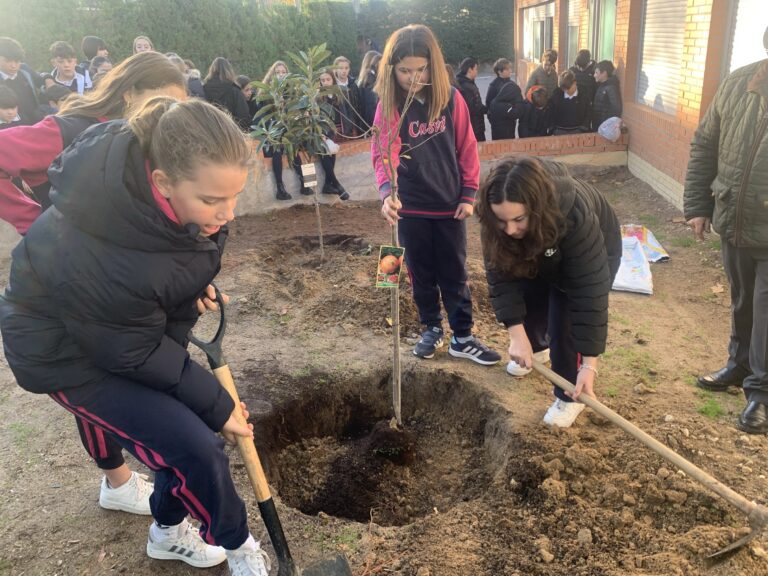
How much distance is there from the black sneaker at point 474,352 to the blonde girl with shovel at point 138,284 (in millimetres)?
2109

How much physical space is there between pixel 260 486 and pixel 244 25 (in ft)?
54.3

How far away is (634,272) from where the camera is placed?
16.6ft

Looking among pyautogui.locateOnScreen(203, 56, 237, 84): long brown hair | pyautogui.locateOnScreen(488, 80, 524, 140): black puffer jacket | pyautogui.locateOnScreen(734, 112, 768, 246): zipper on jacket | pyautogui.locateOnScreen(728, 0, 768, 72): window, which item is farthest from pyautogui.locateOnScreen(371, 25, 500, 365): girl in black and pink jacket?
pyautogui.locateOnScreen(488, 80, 524, 140): black puffer jacket

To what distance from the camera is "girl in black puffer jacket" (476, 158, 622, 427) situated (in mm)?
2387

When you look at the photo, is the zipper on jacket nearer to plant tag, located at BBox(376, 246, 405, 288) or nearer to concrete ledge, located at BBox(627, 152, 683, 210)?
plant tag, located at BBox(376, 246, 405, 288)

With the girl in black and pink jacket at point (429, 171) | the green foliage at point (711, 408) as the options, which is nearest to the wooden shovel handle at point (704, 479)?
the green foliage at point (711, 408)

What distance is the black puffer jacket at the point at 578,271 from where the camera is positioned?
2.56 m

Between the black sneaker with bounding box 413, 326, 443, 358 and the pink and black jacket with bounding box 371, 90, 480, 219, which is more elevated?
the pink and black jacket with bounding box 371, 90, 480, 219

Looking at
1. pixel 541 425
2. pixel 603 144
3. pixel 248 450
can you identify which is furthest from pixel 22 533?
pixel 603 144

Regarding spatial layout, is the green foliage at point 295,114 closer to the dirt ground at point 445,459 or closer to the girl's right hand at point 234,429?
the dirt ground at point 445,459

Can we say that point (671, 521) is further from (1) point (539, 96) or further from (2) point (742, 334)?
(1) point (539, 96)

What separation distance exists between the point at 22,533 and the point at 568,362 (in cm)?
270

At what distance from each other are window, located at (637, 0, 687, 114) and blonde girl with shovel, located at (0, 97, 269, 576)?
6671mm

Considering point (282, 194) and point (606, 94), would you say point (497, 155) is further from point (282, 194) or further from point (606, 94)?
point (282, 194)
